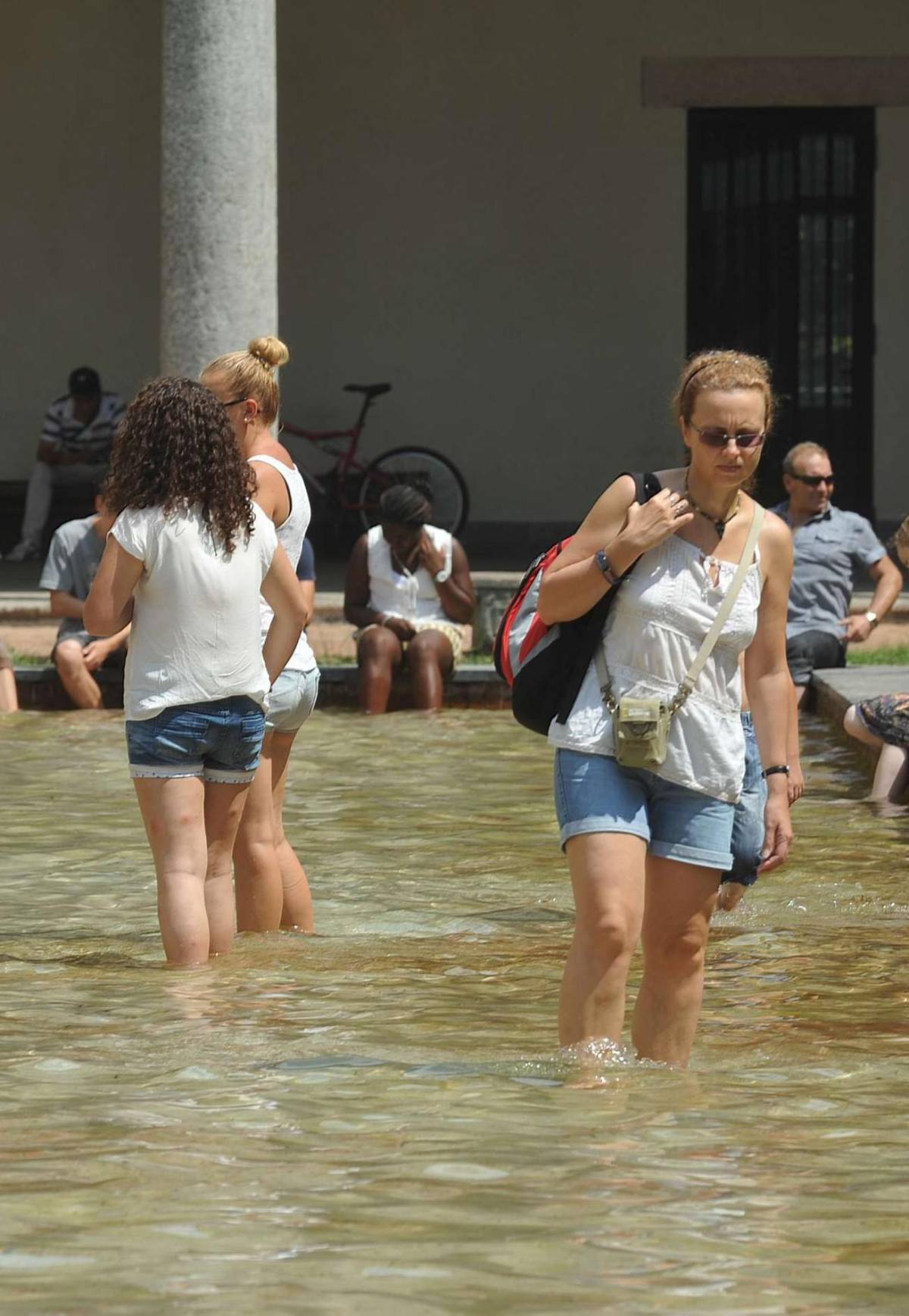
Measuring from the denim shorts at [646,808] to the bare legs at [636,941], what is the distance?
0.03m

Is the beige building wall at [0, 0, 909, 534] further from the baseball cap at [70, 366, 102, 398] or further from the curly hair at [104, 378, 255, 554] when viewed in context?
the curly hair at [104, 378, 255, 554]

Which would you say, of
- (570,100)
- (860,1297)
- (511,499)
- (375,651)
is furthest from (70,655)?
(860,1297)

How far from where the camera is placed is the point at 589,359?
17.1 m

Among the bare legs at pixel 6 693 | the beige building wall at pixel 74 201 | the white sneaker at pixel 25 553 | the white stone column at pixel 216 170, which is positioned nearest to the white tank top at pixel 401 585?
the white stone column at pixel 216 170

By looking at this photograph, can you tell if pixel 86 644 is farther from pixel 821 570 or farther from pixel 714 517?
pixel 714 517

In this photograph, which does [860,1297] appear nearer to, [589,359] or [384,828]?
[384,828]

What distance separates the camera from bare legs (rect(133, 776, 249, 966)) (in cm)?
552

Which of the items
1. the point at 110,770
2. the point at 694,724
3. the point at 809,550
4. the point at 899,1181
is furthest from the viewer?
the point at 809,550

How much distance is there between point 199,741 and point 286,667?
Answer: 0.53 m

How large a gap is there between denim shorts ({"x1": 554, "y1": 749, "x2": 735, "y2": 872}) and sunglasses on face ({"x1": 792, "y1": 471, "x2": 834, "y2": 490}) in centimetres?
676

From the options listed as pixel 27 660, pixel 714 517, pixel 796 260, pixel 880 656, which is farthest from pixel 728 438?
pixel 796 260

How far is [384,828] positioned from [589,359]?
918 cm

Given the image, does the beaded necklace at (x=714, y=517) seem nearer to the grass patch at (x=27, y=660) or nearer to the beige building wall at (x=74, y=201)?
the grass patch at (x=27, y=660)

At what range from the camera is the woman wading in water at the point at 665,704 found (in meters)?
4.52
